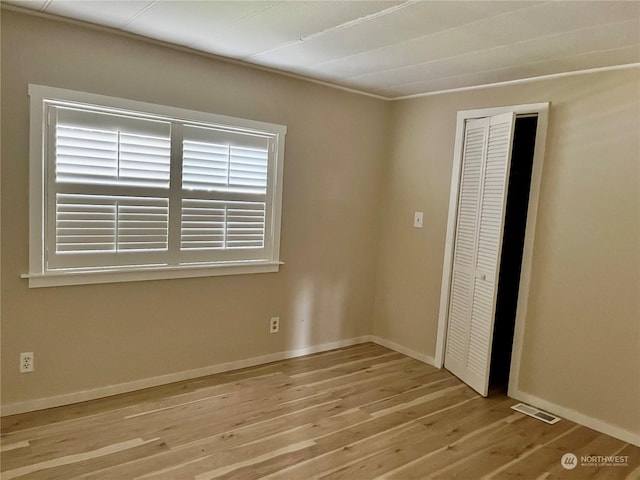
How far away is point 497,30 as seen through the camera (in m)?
2.30

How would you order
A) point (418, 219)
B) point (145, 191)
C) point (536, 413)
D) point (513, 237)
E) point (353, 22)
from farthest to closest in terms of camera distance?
point (513, 237)
point (418, 219)
point (536, 413)
point (145, 191)
point (353, 22)

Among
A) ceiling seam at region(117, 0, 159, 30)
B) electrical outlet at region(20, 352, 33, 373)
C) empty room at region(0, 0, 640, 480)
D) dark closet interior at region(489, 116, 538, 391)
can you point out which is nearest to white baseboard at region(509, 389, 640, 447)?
empty room at region(0, 0, 640, 480)

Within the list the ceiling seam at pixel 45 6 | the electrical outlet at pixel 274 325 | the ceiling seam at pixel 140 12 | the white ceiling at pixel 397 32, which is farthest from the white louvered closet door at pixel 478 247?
the ceiling seam at pixel 45 6

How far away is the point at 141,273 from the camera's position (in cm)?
295

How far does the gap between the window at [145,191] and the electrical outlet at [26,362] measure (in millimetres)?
407

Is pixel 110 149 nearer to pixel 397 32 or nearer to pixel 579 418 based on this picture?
pixel 397 32

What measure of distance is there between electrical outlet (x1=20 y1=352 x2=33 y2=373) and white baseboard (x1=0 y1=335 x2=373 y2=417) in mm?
186

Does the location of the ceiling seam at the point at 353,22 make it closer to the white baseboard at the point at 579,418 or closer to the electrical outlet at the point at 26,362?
the electrical outlet at the point at 26,362

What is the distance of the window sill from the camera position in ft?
8.66

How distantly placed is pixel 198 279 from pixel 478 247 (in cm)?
203

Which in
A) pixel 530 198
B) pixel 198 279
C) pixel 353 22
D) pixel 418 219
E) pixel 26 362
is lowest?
pixel 26 362

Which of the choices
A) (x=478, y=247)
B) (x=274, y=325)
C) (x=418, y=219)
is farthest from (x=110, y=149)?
(x=478, y=247)

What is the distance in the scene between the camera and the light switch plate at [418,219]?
3961 mm

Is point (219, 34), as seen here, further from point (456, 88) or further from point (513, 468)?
point (513, 468)
